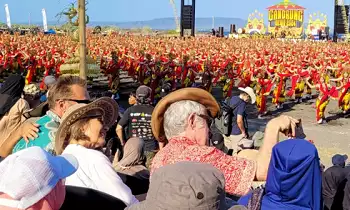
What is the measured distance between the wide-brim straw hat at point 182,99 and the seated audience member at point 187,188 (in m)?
0.90

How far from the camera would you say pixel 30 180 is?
5.19 feet

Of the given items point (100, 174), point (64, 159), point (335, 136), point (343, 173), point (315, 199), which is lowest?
point (335, 136)

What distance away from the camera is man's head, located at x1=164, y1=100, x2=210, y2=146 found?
96.2 inches

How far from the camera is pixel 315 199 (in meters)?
2.46

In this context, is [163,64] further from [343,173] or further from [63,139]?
[63,139]

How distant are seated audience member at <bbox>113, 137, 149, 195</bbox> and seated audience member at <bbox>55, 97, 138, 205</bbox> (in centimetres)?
78

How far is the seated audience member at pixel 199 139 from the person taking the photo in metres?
2.30

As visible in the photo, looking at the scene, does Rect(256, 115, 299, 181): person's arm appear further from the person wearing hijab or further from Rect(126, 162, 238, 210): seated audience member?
the person wearing hijab

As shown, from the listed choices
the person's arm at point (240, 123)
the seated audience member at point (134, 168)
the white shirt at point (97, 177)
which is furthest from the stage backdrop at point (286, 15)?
the white shirt at point (97, 177)

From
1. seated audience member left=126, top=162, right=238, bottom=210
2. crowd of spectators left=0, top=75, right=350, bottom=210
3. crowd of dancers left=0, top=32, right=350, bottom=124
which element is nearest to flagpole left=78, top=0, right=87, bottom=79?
crowd of spectators left=0, top=75, right=350, bottom=210

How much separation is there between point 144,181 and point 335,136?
8182mm

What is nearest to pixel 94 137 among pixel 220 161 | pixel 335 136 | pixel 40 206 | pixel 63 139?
pixel 63 139

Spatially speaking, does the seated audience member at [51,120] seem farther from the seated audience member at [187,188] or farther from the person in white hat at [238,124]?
the person in white hat at [238,124]

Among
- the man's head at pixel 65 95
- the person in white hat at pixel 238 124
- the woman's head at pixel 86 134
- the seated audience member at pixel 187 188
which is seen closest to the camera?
the seated audience member at pixel 187 188
